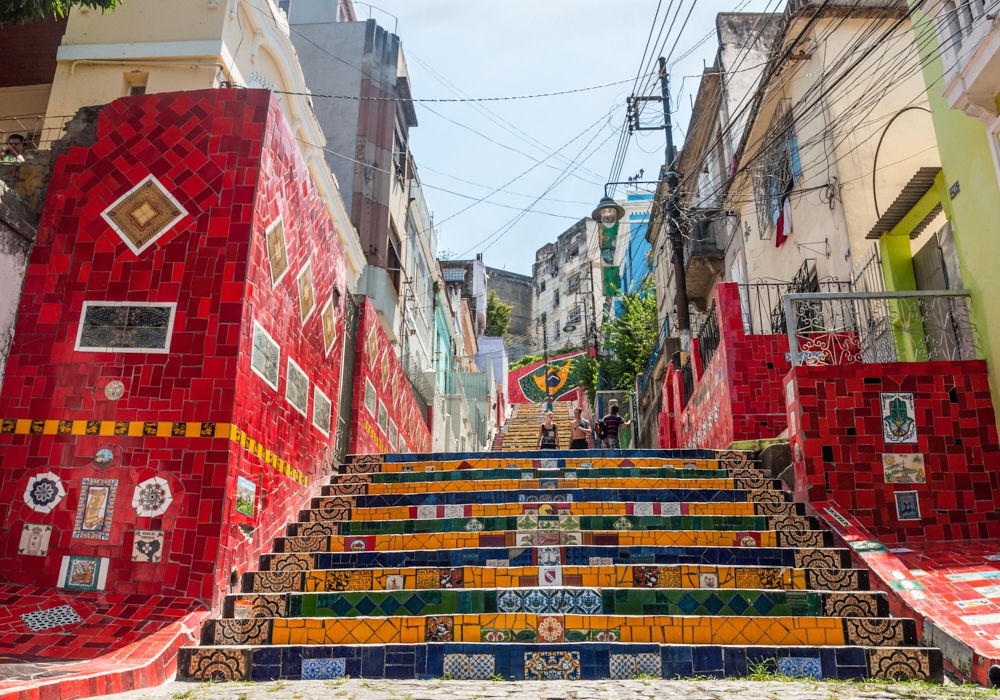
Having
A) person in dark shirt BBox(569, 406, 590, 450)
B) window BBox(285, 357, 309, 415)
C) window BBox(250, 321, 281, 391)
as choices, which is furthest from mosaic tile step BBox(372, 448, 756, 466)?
person in dark shirt BBox(569, 406, 590, 450)

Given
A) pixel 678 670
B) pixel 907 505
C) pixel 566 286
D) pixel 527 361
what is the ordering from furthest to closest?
pixel 566 286, pixel 527 361, pixel 907 505, pixel 678 670

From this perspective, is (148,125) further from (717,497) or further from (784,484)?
(784,484)

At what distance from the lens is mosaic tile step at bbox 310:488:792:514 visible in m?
8.36

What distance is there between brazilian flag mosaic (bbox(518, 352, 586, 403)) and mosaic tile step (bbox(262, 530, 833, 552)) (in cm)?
4369

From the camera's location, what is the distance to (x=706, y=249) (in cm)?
2053

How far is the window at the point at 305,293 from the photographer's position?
9367mm

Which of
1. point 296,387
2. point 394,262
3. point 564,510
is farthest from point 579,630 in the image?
point 394,262

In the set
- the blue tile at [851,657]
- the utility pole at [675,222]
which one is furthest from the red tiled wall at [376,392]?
the blue tile at [851,657]

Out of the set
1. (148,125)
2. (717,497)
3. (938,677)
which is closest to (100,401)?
(148,125)

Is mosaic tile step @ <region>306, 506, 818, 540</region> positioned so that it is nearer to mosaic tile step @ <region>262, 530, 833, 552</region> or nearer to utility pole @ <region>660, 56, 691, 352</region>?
mosaic tile step @ <region>262, 530, 833, 552</region>

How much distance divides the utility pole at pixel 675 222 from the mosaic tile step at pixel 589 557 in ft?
31.0

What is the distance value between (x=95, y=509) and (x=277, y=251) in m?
3.01

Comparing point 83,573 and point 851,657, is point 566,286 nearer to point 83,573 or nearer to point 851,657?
point 83,573

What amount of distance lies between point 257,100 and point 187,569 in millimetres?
4381
